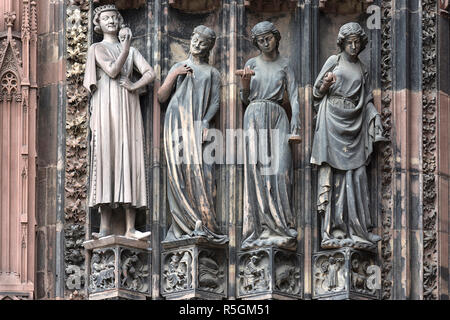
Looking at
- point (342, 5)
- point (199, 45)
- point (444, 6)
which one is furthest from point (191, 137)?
point (444, 6)

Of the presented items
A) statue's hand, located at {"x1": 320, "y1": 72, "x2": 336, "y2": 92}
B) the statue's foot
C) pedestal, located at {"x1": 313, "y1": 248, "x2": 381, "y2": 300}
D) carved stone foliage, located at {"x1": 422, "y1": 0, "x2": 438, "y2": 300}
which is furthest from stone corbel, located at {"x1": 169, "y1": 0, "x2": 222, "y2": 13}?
pedestal, located at {"x1": 313, "y1": 248, "x2": 381, "y2": 300}

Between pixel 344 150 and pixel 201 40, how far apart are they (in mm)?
1970

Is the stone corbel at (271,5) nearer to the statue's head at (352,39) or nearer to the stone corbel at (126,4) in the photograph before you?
the statue's head at (352,39)

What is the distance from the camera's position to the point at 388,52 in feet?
83.9

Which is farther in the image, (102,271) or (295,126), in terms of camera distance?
(295,126)

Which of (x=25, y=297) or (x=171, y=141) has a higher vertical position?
(x=171, y=141)

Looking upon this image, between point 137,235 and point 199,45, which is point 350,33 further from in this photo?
point 137,235

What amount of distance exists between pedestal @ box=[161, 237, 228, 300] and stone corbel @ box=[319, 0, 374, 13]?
2.93 metres

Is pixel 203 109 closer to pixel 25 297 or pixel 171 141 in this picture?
pixel 171 141

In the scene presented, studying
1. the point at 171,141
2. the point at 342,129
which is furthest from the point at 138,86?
the point at 342,129

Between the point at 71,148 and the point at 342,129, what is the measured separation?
2.95m

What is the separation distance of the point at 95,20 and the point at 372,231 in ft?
12.5

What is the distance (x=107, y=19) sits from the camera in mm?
25469

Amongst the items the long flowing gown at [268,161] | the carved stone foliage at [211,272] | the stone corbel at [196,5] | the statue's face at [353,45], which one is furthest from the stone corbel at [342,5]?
the carved stone foliage at [211,272]
